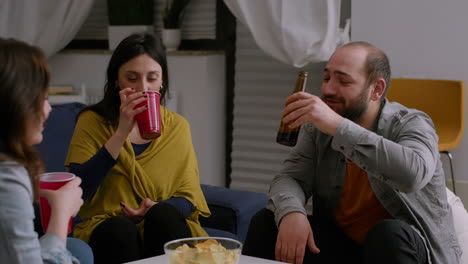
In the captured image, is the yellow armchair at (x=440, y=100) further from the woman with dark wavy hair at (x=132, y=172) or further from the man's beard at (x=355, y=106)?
the woman with dark wavy hair at (x=132, y=172)

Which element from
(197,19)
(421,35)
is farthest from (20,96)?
(197,19)

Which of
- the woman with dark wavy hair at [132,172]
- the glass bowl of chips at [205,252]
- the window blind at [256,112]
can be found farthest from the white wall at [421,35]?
the glass bowl of chips at [205,252]

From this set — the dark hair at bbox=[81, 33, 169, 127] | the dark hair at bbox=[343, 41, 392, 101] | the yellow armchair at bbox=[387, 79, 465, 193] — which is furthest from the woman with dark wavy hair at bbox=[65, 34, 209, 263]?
the yellow armchair at bbox=[387, 79, 465, 193]

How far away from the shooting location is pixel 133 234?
212 cm

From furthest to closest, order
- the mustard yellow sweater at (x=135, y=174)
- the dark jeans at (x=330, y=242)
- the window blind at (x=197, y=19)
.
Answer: the window blind at (x=197, y=19) < the mustard yellow sweater at (x=135, y=174) < the dark jeans at (x=330, y=242)

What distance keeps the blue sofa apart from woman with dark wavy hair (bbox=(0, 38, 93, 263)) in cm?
122

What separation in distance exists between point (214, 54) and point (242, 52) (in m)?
0.19

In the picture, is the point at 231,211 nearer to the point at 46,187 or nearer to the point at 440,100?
the point at 46,187

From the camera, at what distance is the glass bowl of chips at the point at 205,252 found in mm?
1457

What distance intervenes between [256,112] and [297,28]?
2.60 feet

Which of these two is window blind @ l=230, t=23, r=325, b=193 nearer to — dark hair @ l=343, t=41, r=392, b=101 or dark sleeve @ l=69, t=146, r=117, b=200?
dark hair @ l=343, t=41, r=392, b=101

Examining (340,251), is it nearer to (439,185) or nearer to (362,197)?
(362,197)

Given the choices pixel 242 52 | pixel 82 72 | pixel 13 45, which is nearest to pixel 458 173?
pixel 242 52

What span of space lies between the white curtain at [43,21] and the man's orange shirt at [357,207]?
2.91m
